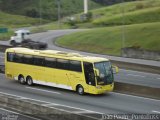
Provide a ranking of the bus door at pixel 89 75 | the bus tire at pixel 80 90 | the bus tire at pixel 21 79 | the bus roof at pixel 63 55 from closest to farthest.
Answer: the bus door at pixel 89 75 → the bus roof at pixel 63 55 → the bus tire at pixel 80 90 → the bus tire at pixel 21 79

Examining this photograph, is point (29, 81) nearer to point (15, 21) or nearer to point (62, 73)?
point (62, 73)

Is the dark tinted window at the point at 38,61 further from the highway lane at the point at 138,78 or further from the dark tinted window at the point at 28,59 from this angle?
the highway lane at the point at 138,78

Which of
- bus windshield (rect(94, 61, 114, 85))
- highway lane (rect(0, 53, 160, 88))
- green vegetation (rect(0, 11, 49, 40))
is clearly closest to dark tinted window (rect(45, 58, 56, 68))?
bus windshield (rect(94, 61, 114, 85))

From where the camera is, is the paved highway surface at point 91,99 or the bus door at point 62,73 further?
the bus door at point 62,73

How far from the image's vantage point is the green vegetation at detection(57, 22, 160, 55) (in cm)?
6469

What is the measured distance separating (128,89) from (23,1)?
463 feet

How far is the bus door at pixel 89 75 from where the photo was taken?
32656 millimetres

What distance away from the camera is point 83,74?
33.2 m

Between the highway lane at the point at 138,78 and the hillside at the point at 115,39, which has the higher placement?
the hillside at the point at 115,39

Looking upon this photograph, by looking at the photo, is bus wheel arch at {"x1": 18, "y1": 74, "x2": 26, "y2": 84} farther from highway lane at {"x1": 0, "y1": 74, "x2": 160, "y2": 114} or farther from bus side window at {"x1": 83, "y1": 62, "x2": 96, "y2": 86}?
bus side window at {"x1": 83, "y1": 62, "x2": 96, "y2": 86}

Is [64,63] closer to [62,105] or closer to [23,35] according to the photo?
[62,105]

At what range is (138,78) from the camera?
140 feet

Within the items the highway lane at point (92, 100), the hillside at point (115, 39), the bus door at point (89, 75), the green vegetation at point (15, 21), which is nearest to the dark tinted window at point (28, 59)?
the highway lane at point (92, 100)

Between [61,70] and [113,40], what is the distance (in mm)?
36055
